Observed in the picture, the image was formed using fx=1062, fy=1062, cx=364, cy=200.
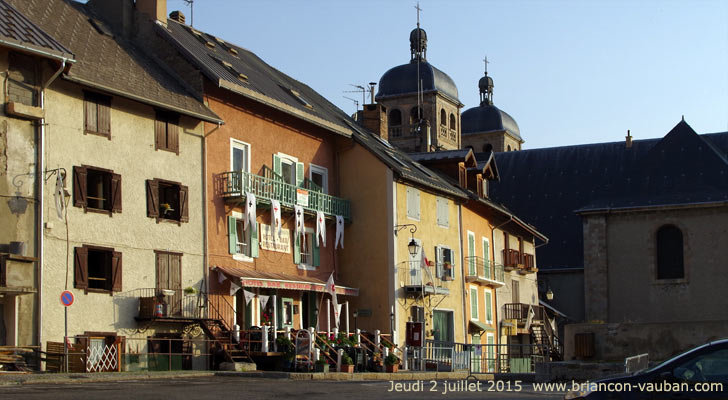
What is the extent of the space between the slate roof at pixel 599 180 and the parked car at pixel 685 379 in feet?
122

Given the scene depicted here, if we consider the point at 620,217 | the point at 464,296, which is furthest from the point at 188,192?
the point at 620,217

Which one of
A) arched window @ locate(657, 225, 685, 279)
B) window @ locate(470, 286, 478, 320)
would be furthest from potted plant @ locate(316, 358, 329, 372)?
arched window @ locate(657, 225, 685, 279)

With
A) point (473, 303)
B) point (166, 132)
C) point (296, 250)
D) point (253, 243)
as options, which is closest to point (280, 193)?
point (253, 243)

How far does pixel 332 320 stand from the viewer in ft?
120

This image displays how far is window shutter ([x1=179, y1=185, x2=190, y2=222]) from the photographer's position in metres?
30.2

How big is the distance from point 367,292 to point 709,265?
19192 mm

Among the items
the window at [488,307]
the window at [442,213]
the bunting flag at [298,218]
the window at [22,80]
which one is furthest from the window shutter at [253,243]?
the window at [488,307]

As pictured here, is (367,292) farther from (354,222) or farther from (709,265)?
(709,265)

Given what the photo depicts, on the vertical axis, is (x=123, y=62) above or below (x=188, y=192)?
above

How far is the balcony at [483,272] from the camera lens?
43969 millimetres

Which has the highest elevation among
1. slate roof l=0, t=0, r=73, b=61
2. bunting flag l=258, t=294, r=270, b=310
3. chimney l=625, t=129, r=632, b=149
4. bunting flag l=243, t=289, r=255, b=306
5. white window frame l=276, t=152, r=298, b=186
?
chimney l=625, t=129, r=632, b=149

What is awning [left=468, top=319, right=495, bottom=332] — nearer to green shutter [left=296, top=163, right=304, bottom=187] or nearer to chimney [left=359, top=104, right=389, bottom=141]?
chimney [left=359, top=104, right=389, bottom=141]

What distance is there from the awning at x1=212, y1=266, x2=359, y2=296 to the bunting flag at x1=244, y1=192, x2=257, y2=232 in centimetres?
145

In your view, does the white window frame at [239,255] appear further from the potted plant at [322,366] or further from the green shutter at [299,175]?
the potted plant at [322,366]
